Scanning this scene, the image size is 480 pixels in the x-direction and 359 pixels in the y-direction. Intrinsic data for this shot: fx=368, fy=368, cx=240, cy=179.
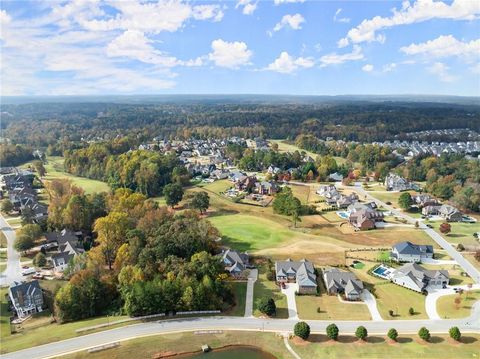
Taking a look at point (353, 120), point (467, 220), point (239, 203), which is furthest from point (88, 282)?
point (353, 120)

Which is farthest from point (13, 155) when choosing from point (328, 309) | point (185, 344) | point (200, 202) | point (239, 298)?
point (328, 309)

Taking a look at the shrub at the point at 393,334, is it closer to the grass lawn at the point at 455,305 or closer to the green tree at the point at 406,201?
the grass lawn at the point at 455,305

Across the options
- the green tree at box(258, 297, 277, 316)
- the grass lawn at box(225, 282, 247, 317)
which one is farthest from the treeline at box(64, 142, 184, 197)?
the green tree at box(258, 297, 277, 316)

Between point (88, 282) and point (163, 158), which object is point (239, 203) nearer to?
point (163, 158)

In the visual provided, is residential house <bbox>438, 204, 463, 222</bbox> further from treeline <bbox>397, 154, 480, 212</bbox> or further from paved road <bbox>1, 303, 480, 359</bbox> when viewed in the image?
paved road <bbox>1, 303, 480, 359</bbox>

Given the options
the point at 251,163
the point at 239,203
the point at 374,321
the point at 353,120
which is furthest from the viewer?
the point at 353,120

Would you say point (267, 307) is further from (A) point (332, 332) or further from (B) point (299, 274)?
(B) point (299, 274)

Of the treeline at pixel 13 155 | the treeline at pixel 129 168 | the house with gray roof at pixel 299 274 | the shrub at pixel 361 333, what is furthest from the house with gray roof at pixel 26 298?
the treeline at pixel 13 155
